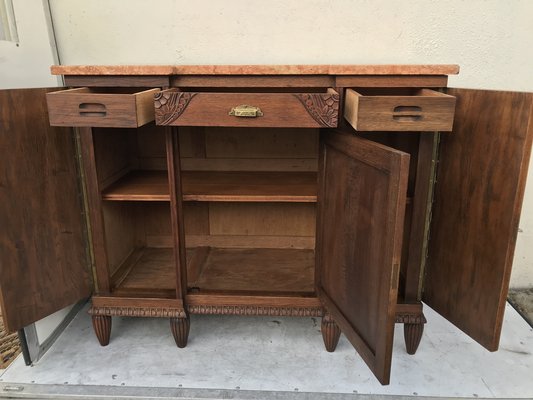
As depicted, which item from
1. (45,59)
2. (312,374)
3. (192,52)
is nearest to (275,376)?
(312,374)

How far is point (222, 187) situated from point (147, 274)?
497 millimetres

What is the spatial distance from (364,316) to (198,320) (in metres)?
0.86

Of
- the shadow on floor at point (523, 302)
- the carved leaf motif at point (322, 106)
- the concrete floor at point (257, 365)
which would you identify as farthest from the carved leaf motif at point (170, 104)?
the shadow on floor at point (523, 302)

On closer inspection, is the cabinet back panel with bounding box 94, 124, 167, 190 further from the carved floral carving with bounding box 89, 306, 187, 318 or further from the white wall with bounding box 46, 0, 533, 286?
the carved floral carving with bounding box 89, 306, 187, 318

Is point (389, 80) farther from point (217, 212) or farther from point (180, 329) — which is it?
point (180, 329)

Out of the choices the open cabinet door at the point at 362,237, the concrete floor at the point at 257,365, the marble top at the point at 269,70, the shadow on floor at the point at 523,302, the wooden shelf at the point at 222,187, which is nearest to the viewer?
the open cabinet door at the point at 362,237

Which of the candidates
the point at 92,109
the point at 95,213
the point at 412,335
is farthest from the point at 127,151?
the point at 412,335

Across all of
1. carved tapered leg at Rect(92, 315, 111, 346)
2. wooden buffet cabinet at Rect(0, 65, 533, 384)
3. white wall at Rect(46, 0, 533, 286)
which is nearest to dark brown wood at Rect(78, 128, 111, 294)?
wooden buffet cabinet at Rect(0, 65, 533, 384)

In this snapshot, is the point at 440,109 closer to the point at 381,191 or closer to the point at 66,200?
the point at 381,191

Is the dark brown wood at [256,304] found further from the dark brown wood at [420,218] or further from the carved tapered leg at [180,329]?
the dark brown wood at [420,218]

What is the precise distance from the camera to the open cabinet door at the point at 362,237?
1.00 m

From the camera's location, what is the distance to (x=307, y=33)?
1.80 m

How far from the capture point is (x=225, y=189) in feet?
5.29

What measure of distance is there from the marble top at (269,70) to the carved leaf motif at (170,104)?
0.18m
